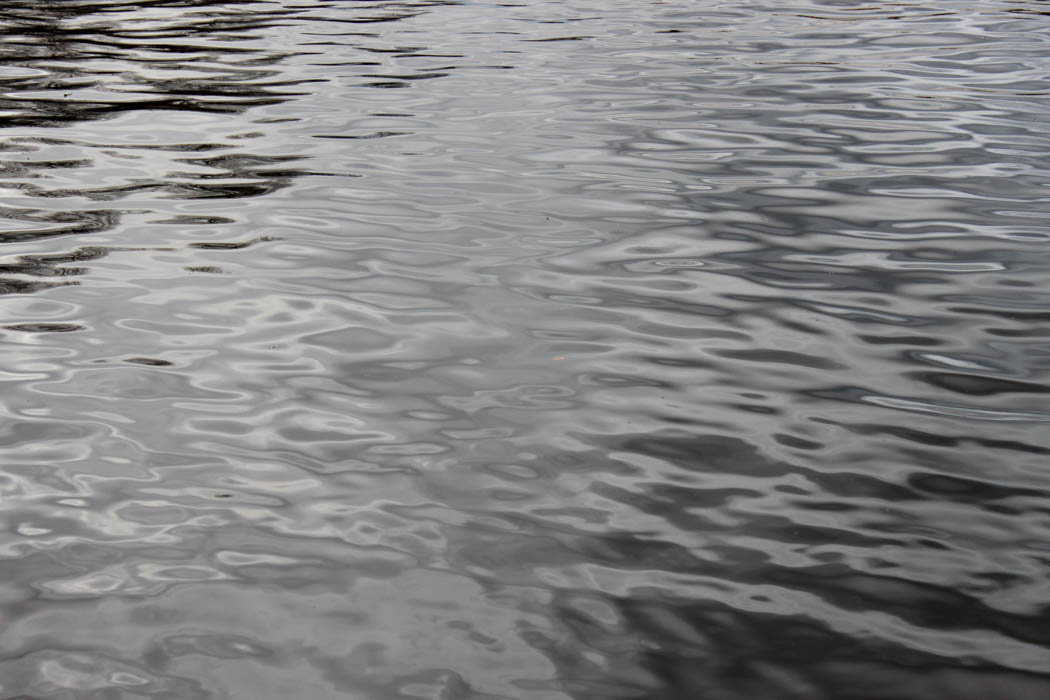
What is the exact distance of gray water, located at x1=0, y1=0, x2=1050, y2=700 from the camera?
2871mm

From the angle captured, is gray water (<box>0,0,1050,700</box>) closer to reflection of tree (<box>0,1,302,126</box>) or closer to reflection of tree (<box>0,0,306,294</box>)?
reflection of tree (<box>0,0,306,294</box>)

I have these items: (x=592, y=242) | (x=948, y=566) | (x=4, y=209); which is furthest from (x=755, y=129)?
(x=948, y=566)

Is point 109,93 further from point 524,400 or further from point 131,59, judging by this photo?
point 524,400

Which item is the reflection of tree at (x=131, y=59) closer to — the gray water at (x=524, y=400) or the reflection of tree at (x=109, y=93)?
the reflection of tree at (x=109, y=93)

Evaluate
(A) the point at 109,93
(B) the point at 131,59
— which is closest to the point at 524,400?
(A) the point at 109,93

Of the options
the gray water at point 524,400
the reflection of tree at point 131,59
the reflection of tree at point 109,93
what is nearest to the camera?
the gray water at point 524,400

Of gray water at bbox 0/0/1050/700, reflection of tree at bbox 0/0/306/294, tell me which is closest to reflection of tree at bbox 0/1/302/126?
reflection of tree at bbox 0/0/306/294

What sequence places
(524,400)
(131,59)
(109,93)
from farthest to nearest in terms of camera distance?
(131,59) < (109,93) < (524,400)

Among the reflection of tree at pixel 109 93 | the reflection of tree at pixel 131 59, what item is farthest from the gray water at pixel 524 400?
the reflection of tree at pixel 131 59

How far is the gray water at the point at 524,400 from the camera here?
2.87 m

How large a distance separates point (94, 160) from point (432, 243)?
2.59 metres

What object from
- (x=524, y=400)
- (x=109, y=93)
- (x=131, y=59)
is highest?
(x=131, y=59)

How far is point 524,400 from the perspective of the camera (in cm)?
413

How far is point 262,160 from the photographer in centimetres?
709
